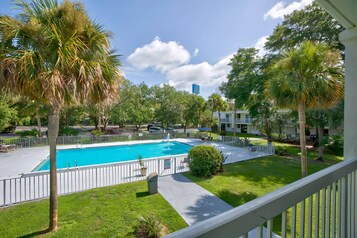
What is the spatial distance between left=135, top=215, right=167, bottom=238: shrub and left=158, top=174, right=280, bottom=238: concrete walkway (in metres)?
0.87

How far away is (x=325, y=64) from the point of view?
646cm

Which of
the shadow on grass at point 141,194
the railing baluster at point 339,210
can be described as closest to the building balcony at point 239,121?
the shadow on grass at point 141,194

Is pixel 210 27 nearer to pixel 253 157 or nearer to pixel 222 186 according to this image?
pixel 222 186

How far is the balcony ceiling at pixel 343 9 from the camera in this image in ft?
7.18

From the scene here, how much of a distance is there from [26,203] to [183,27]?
990 cm

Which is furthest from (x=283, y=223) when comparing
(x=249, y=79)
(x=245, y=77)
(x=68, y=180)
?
(x=245, y=77)

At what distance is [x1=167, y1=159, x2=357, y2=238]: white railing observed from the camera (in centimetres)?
87

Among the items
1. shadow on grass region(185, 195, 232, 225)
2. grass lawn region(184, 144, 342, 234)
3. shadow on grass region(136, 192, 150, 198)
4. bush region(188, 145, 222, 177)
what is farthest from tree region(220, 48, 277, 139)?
shadow on grass region(136, 192, 150, 198)

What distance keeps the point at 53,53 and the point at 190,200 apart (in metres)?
5.70

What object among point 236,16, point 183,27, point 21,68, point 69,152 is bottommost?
point 69,152

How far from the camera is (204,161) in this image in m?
8.63

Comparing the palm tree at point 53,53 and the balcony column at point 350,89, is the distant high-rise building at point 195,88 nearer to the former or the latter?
the palm tree at point 53,53

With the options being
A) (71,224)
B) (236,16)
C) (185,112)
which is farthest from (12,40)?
(185,112)

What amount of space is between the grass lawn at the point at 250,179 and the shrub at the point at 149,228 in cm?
271
